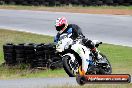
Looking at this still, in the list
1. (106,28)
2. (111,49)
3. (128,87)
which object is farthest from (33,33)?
(128,87)

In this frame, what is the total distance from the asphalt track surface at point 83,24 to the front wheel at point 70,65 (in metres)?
9.70

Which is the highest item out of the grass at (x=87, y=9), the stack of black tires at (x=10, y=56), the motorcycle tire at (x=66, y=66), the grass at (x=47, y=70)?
the motorcycle tire at (x=66, y=66)

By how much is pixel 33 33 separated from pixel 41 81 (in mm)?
12776

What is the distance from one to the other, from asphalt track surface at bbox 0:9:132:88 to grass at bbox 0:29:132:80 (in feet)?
4.04

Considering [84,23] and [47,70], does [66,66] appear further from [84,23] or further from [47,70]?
[84,23]

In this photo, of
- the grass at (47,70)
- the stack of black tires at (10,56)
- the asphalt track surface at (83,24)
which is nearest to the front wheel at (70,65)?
the grass at (47,70)

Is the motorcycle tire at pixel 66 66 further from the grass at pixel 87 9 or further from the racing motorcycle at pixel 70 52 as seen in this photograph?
the grass at pixel 87 9

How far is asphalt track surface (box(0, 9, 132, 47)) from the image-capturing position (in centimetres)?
2364

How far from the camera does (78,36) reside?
11.6m

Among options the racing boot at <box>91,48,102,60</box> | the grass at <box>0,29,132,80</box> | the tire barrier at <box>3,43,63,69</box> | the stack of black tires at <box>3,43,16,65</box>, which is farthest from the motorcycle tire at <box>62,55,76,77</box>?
the stack of black tires at <box>3,43,16,65</box>

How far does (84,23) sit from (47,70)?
12.9m

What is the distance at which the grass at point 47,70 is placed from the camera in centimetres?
1430

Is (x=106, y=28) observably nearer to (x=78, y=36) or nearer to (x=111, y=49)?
(x=111, y=49)

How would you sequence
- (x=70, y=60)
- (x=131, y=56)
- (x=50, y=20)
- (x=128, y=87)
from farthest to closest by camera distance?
(x=50, y=20)
(x=131, y=56)
(x=70, y=60)
(x=128, y=87)
